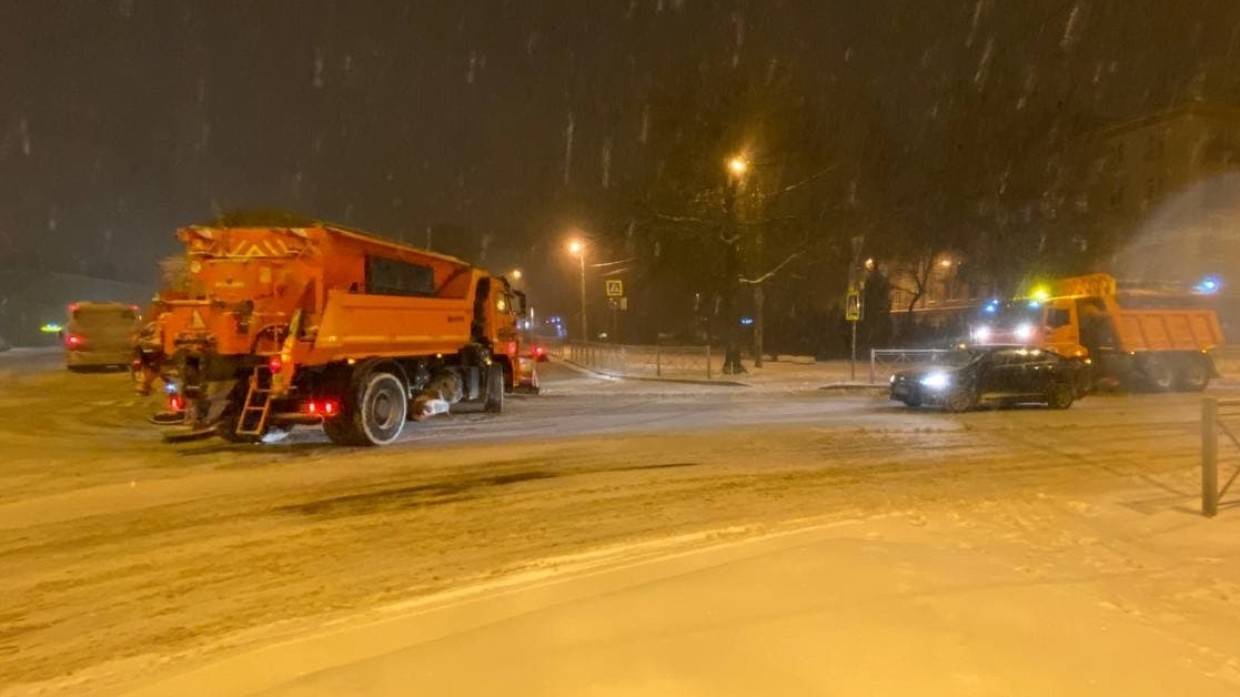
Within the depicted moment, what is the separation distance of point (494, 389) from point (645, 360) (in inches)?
763

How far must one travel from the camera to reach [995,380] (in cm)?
1881

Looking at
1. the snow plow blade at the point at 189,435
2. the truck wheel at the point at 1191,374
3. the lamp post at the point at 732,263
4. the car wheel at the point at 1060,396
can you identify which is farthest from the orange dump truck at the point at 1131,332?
the snow plow blade at the point at 189,435

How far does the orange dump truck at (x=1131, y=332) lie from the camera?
2381 centimetres

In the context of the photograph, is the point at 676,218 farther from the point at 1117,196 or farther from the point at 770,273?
the point at 1117,196

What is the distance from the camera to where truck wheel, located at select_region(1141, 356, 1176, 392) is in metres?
24.0

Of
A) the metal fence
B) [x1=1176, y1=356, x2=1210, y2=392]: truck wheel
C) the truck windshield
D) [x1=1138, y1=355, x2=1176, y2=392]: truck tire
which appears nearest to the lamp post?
the metal fence


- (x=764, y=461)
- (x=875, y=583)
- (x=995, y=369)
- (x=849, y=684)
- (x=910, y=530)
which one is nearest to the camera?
(x=849, y=684)

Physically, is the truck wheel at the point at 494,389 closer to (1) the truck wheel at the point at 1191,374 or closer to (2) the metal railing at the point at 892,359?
(2) the metal railing at the point at 892,359

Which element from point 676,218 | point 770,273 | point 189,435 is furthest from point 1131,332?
point 189,435

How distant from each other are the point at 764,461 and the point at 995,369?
8.44 meters

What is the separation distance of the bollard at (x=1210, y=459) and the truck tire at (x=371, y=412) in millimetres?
10791

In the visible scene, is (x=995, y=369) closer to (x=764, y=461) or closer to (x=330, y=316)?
(x=764, y=461)

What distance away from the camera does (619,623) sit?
5.44 metres

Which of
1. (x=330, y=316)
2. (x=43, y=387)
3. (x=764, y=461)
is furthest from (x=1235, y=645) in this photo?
(x=43, y=387)
